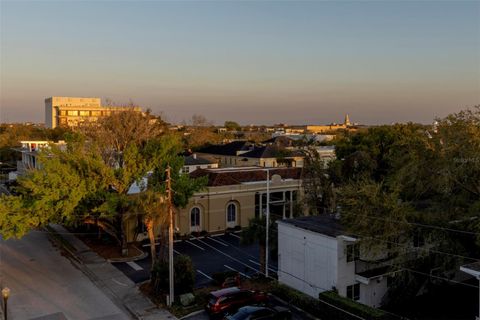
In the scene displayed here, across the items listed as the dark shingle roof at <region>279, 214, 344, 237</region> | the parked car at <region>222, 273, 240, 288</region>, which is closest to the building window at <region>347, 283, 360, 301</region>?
the dark shingle roof at <region>279, 214, 344, 237</region>

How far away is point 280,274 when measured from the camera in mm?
24672

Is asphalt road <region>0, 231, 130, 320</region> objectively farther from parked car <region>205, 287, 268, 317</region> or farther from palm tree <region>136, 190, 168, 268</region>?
parked car <region>205, 287, 268, 317</region>

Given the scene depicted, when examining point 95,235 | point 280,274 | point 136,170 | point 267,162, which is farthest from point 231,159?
point 280,274

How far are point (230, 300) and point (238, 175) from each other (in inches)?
807

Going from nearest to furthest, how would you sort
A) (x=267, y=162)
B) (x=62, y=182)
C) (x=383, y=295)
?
(x=383, y=295) → (x=62, y=182) → (x=267, y=162)

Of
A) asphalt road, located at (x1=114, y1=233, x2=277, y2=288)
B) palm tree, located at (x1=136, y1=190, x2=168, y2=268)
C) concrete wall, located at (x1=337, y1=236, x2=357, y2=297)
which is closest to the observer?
concrete wall, located at (x1=337, y1=236, x2=357, y2=297)

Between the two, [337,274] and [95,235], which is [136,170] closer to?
[95,235]

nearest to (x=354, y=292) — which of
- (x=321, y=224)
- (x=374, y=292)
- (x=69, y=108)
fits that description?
(x=374, y=292)

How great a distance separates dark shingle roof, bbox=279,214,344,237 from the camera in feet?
72.2

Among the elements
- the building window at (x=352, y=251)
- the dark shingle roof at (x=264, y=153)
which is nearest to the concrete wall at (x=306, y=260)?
the building window at (x=352, y=251)

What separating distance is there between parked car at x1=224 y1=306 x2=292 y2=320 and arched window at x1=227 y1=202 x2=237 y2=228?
18.7 metres

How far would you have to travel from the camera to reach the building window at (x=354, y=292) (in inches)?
854

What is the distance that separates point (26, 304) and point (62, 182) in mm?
7507

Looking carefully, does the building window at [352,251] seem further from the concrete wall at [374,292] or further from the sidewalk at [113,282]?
the sidewalk at [113,282]
